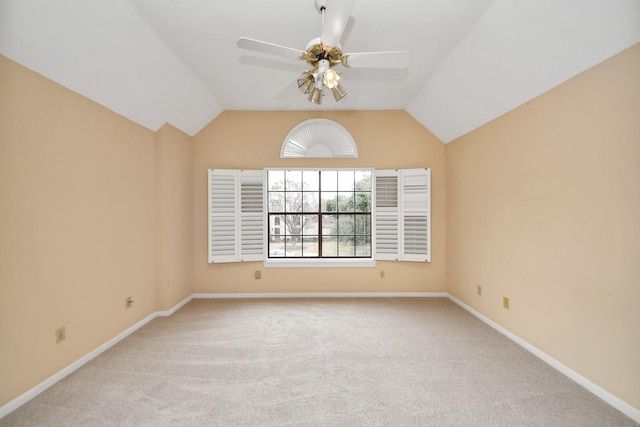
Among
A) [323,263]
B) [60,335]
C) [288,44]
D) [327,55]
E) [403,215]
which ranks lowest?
[60,335]

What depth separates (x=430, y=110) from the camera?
146 inches

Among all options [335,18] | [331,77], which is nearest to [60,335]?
[331,77]

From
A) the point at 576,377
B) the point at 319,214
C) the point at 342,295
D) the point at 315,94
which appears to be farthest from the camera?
the point at 319,214

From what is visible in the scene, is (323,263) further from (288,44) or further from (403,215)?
(288,44)

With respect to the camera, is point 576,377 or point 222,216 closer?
point 576,377

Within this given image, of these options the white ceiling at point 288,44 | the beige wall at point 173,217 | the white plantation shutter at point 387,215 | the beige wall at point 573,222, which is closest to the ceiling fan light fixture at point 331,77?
the white ceiling at point 288,44

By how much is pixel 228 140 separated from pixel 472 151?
3.39m

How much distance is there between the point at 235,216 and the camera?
13.2 feet

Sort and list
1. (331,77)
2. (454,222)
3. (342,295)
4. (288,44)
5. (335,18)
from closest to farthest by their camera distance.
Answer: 1. (335,18)
2. (331,77)
3. (288,44)
4. (454,222)
5. (342,295)

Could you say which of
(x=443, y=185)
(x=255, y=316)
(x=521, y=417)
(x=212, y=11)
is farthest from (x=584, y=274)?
(x=212, y=11)

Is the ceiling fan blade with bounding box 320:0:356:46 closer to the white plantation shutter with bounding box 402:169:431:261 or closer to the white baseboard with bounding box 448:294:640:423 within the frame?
the white plantation shutter with bounding box 402:169:431:261

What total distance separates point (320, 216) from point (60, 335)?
3104 mm

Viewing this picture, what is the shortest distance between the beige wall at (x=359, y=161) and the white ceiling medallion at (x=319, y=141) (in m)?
0.08

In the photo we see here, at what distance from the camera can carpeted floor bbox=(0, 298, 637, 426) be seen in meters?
1.74
